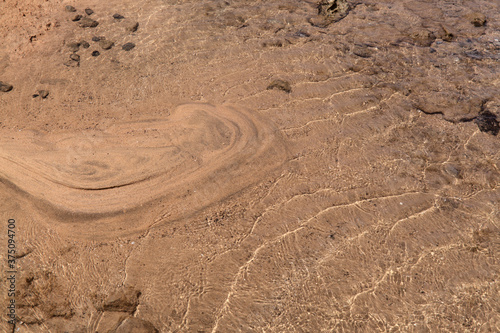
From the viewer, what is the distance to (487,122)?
468 centimetres

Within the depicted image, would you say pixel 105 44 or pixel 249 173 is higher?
pixel 105 44

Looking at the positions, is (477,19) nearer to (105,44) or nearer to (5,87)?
(105,44)

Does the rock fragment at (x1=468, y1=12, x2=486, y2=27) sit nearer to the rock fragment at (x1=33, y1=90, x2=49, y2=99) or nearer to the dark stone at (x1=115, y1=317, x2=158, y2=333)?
the dark stone at (x1=115, y1=317, x2=158, y2=333)

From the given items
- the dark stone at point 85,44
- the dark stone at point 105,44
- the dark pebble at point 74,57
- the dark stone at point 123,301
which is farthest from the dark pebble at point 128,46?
the dark stone at point 123,301

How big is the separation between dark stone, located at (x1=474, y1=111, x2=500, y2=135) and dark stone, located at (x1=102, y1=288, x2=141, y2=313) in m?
4.94

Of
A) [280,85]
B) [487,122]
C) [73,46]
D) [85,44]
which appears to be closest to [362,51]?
[280,85]

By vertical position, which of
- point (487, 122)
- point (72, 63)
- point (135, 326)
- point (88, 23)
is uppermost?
point (88, 23)

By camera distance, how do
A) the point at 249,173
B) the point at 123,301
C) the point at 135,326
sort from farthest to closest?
the point at 249,173 → the point at 123,301 → the point at 135,326

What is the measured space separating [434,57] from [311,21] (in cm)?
228

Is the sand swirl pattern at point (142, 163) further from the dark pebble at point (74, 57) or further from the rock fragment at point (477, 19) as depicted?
the rock fragment at point (477, 19)

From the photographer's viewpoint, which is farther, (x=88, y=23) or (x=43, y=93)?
(x=88, y=23)

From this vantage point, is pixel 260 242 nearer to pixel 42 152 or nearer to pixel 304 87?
pixel 304 87

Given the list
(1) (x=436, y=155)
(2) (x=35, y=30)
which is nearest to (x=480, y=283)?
(1) (x=436, y=155)

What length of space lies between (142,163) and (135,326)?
188cm
